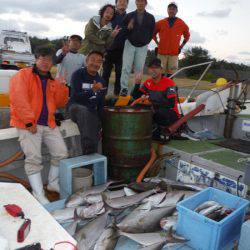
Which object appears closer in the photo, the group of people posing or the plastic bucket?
the group of people posing

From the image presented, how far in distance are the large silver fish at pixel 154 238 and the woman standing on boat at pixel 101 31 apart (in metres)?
3.65

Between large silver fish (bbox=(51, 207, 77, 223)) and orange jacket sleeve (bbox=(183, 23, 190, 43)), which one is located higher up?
orange jacket sleeve (bbox=(183, 23, 190, 43))

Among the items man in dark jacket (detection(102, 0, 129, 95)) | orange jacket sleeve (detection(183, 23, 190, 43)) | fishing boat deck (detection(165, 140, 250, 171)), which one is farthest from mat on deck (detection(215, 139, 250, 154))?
orange jacket sleeve (detection(183, 23, 190, 43))

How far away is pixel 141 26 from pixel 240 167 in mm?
3217

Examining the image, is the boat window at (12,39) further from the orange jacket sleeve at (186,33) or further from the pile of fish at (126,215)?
the pile of fish at (126,215)

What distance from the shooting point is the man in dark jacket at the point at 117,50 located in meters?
5.96

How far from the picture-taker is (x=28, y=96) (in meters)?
4.17

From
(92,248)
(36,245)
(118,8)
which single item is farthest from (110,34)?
(36,245)

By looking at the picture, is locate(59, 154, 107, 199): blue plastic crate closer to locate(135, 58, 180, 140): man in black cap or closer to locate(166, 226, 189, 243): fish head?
locate(135, 58, 180, 140): man in black cap

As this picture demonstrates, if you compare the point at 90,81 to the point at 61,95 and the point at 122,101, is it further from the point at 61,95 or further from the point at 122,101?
the point at 122,101

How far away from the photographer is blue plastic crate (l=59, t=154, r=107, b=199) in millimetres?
4156

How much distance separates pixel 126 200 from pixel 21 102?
1.74 meters

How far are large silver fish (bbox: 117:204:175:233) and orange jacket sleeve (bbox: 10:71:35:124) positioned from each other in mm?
1711

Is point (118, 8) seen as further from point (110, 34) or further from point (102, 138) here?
point (102, 138)
